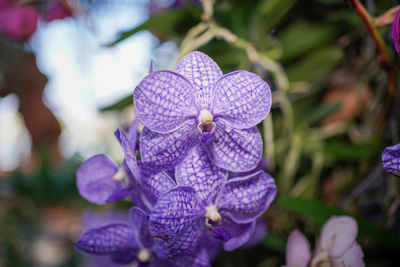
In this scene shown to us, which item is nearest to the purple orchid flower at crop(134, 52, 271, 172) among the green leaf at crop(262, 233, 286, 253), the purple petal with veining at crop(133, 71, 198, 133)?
the purple petal with veining at crop(133, 71, 198, 133)

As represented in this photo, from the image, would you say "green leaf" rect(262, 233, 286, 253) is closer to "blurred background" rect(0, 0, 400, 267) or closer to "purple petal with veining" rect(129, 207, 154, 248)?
"blurred background" rect(0, 0, 400, 267)

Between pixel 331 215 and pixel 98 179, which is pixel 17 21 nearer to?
pixel 98 179

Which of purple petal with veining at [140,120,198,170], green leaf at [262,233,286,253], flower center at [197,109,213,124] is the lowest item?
green leaf at [262,233,286,253]

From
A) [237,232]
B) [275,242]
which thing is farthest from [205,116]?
[275,242]

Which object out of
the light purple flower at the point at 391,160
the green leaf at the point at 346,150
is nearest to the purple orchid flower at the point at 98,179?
the light purple flower at the point at 391,160

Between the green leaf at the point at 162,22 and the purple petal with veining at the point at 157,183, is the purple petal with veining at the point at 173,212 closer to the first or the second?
the purple petal with veining at the point at 157,183

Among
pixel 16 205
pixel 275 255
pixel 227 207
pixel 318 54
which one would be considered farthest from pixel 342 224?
pixel 16 205
